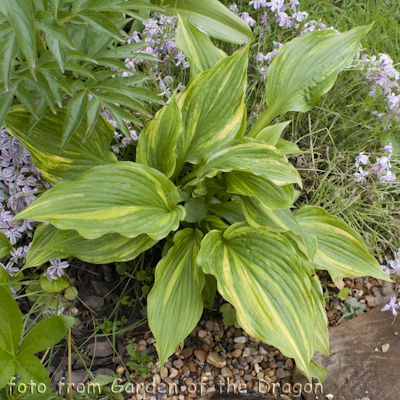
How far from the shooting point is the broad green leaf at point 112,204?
1.12 m

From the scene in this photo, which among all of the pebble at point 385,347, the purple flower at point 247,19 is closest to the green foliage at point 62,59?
the purple flower at point 247,19

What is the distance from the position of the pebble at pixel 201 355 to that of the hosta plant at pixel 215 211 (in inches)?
9.0

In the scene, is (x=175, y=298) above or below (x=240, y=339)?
above

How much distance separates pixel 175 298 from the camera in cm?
135

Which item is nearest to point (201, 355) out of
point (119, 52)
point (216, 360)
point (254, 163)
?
point (216, 360)

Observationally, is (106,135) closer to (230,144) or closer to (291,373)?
(230,144)

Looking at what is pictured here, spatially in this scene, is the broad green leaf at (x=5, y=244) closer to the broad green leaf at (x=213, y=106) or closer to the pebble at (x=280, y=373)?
the broad green leaf at (x=213, y=106)

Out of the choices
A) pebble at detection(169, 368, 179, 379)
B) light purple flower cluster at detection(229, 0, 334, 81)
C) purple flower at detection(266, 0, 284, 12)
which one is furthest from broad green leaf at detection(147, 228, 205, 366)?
purple flower at detection(266, 0, 284, 12)

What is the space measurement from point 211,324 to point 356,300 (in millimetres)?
730

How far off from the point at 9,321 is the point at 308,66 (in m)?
1.51

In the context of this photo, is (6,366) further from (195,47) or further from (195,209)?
(195,47)

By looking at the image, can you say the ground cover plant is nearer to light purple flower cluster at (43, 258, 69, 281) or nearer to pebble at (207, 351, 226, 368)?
light purple flower cluster at (43, 258, 69, 281)

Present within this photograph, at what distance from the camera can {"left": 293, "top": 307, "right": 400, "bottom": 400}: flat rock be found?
1443mm

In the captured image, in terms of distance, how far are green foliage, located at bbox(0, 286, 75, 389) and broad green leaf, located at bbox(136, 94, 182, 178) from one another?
675mm
